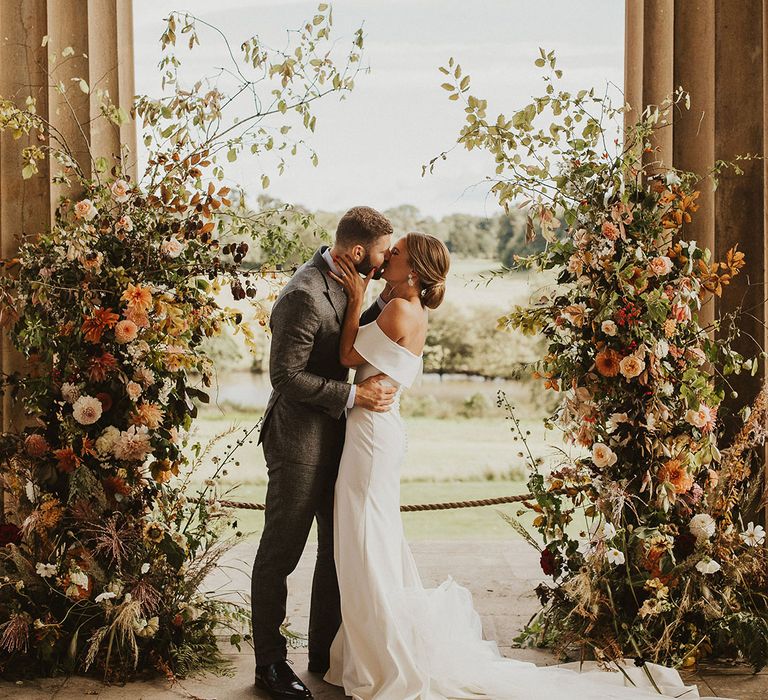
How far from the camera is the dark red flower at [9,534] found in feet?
10.9

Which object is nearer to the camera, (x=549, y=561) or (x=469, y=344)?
(x=549, y=561)

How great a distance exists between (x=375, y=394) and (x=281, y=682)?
106 centimetres

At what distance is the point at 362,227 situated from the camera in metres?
3.21

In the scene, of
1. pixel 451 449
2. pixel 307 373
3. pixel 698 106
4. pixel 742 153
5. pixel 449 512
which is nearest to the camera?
pixel 307 373

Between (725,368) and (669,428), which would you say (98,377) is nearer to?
(669,428)

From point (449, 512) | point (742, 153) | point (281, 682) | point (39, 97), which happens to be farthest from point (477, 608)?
point (449, 512)

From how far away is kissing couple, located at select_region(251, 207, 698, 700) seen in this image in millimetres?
3041

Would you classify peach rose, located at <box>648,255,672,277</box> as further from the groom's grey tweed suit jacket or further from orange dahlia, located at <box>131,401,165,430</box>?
orange dahlia, located at <box>131,401,165,430</box>

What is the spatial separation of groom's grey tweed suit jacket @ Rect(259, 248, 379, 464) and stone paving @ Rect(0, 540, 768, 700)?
647 millimetres

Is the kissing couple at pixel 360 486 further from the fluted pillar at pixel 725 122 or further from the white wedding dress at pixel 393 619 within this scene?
the fluted pillar at pixel 725 122

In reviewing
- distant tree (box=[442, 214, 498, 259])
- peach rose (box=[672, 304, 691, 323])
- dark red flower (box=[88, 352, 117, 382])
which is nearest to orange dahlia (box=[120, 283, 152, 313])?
dark red flower (box=[88, 352, 117, 382])

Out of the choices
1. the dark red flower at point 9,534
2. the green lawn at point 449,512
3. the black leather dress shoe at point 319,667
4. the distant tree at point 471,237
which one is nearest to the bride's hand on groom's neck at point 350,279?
the black leather dress shoe at point 319,667

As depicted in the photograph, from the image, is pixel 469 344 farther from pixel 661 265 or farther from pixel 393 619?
pixel 393 619

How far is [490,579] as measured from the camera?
486cm
